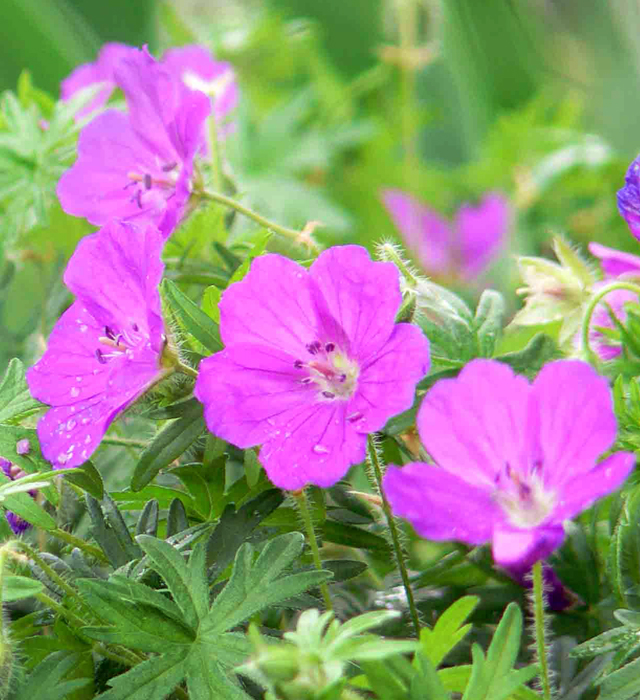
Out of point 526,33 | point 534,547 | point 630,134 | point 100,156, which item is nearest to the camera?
point 534,547

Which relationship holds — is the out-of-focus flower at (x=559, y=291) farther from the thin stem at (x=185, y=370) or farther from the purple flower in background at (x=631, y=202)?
the thin stem at (x=185, y=370)

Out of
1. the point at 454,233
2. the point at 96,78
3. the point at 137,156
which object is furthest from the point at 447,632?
the point at 454,233

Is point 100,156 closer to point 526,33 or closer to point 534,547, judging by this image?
point 534,547

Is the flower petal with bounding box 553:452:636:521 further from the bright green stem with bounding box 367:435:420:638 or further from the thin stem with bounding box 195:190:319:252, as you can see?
the thin stem with bounding box 195:190:319:252

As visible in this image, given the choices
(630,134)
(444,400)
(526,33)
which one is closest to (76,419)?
(444,400)

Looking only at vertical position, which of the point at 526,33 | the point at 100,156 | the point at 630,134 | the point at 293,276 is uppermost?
the point at 526,33

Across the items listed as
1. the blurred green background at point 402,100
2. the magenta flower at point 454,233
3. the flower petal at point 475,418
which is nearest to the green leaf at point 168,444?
the flower petal at point 475,418
